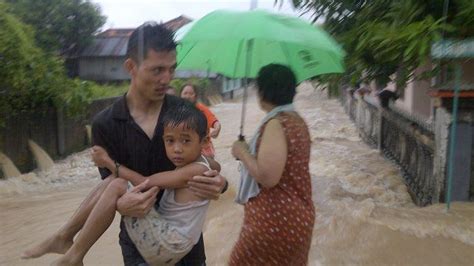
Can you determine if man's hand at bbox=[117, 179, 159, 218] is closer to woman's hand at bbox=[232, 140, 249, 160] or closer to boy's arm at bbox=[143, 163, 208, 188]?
boy's arm at bbox=[143, 163, 208, 188]

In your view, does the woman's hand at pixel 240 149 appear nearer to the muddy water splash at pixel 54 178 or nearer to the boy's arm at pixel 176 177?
the boy's arm at pixel 176 177

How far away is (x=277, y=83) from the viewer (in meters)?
2.34

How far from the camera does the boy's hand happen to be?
2086mm

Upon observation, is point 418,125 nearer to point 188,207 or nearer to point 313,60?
point 313,60

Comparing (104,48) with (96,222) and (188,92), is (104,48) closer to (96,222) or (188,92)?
(188,92)

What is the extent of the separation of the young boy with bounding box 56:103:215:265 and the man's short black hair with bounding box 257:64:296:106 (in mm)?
389

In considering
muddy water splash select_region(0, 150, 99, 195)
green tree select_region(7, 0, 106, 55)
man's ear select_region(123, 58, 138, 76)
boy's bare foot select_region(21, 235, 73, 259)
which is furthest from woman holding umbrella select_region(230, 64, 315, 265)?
green tree select_region(7, 0, 106, 55)

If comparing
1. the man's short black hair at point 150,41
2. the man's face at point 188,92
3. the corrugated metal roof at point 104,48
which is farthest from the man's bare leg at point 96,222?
the corrugated metal roof at point 104,48

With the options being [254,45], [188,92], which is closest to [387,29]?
[254,45]

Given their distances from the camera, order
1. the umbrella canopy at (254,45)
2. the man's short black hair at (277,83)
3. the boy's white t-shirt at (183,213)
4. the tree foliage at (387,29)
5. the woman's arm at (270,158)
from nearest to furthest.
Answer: the boy's white t-shirt at (183,213)
the woman's arm at (270,158)
the man's short black hair at (277,83)
the umbrella canopy at (254,45)
the tree foliage at (387,29)

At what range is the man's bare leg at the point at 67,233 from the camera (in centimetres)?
207

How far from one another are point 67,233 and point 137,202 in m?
0.36

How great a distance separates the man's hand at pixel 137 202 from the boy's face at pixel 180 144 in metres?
0.15

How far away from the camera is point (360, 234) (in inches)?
181
